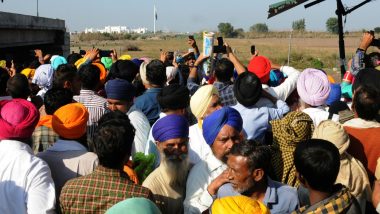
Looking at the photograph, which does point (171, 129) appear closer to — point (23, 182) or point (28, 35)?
point (23, 182)

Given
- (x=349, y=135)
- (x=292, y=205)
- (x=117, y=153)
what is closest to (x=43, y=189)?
(x=117, y=153)

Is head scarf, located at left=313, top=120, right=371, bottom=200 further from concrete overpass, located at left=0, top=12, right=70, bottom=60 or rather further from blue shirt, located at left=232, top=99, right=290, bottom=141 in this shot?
concrete overpass, located at left=0, top=12, right=70, bottom=60

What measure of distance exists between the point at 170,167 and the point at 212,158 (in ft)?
1.07

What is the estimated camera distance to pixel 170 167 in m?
3.44

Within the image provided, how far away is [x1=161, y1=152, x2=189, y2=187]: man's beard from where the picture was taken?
3420 millimetres

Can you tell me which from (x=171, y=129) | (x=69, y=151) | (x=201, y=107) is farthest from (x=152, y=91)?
(x=69, y=151)

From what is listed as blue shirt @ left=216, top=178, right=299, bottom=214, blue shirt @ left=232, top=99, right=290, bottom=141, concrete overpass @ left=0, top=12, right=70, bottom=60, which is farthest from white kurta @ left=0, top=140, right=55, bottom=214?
concrete overpass @ left=0, top=12, right=70, bottom=60

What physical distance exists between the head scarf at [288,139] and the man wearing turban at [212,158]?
40cm

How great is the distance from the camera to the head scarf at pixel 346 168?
3367 mm

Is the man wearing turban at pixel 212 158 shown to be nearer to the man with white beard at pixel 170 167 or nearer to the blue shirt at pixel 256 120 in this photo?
the man with white beard at pixel 170 167

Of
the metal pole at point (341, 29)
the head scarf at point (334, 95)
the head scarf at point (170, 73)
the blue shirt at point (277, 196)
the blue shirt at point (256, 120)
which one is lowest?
the blue shirt at point (277, 196)

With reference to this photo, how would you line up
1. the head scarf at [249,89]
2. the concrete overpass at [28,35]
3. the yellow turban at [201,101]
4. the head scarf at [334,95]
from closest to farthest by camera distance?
the yellow turban at [201,101] < the head scarf at [249,89] < the head scarf at [334,95] < the concrete overpass at [28,35]

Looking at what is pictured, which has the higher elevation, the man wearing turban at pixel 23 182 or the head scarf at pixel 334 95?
the head scarf at pixel 334 95

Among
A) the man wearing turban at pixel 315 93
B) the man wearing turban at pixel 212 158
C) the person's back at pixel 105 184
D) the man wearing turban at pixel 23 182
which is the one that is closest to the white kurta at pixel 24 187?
the man wearing turban at pixel 23 182
